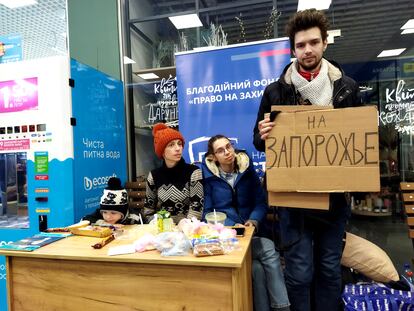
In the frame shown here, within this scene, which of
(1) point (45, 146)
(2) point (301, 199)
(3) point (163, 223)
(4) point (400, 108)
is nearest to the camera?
(2) point (301, 199)

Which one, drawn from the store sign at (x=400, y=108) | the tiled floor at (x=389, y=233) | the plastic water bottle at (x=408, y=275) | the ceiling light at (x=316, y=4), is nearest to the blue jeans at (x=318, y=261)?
the plastic water bottle at (x=408, y=275)

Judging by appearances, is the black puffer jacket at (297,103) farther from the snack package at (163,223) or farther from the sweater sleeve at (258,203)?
the snack package at (163,223)

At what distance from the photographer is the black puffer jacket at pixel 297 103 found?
1639 mm

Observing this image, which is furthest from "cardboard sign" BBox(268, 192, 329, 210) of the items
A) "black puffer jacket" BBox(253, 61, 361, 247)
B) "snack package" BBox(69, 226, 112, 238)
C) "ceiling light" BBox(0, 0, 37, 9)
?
"ceiling light" BBox(0, 0, 37, 9)

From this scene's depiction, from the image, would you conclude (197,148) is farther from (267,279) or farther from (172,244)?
(172,244)

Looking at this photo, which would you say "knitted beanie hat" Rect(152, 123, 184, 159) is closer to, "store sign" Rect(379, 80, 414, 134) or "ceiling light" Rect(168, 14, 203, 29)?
"ceiling light" Rect(168, 14, 203, 29)

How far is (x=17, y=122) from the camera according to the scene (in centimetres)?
254

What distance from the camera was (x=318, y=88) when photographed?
1623 millimetres

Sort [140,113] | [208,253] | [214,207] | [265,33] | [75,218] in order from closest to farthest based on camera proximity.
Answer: [208,253] → [214,207] → [75,218] → [265,33] → [140,113]

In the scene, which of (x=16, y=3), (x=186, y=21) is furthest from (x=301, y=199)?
(x=16, y=3)

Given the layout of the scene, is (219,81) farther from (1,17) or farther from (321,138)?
(1,17)

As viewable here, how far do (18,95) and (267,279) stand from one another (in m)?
2.33

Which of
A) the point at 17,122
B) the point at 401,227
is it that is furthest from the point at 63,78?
the point at 401,227

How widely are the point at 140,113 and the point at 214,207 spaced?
1697mm
